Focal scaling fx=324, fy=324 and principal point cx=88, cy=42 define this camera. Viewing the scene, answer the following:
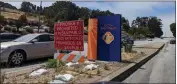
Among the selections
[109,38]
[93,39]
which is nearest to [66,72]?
[109,38]

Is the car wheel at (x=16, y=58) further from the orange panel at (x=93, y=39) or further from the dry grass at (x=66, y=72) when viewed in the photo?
the orange panel at (x=93, y=39)

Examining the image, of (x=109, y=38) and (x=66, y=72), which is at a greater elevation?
(x=109, y=38)

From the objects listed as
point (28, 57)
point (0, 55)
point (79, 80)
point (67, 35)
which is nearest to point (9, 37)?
point (28, 57)

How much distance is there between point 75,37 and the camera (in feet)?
31.4

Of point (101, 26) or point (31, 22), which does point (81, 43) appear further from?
point (31, 22)

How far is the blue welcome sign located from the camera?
11.9 metres

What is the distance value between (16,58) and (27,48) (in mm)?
615

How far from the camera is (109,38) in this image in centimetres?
1211

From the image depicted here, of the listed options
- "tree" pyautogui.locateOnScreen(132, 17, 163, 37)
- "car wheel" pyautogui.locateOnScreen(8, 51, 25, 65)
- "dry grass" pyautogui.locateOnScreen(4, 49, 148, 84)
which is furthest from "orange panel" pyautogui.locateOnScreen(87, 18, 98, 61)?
"tree" pyautogui.locateOnScreen(132, 17, 163, 37)

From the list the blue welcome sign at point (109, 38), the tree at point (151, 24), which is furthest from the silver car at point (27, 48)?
the tree at point (151, 24)

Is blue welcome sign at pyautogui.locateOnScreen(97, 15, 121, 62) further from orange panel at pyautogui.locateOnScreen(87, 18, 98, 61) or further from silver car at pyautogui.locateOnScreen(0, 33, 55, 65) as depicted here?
silver car at pyautogui.locateOnScreen(0, 33, 55, 65)

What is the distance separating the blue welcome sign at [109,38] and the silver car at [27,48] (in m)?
2.17

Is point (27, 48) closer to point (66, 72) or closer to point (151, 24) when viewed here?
point (66, 72)

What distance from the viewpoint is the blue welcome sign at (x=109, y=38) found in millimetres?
11892
